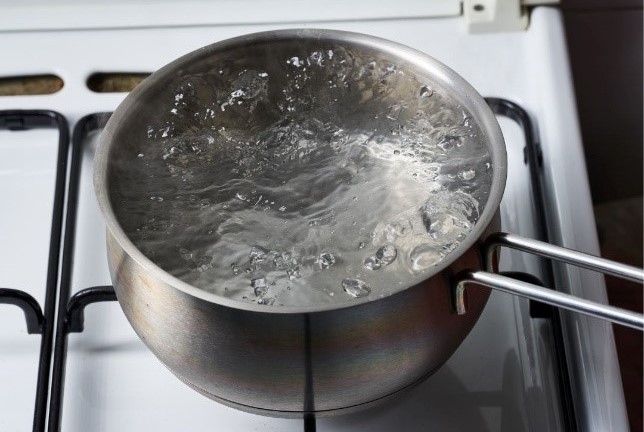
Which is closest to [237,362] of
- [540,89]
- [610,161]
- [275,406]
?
[275,406]

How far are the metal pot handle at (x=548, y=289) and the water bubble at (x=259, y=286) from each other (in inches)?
3.5

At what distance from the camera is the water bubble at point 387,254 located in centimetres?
44

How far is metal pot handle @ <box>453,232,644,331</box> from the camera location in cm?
38

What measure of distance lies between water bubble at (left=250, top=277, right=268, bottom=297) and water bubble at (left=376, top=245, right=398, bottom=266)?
0.18 feet

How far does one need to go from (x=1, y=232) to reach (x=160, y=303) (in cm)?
20

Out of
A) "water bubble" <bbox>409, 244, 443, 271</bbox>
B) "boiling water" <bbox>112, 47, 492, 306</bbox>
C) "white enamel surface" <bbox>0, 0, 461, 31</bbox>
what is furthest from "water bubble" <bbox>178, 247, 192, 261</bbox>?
"white enamel surface" <bbox>0, 0, 461, 31</bbox>

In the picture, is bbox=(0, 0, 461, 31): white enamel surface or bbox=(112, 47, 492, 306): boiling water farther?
bbox=(0, 0, 461, 31): white enamel surface

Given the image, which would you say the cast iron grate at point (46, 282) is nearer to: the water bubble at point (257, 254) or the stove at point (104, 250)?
the stove at point (104, 250)

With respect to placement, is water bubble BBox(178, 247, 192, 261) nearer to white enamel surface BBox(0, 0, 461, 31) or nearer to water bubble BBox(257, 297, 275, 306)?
water bubble BBox(257, 297, 275, 306)

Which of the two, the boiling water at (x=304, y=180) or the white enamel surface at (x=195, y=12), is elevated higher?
the white enamel surface at (x=195, y=12)

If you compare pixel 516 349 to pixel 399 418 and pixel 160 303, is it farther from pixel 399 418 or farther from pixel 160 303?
pixel 160 303

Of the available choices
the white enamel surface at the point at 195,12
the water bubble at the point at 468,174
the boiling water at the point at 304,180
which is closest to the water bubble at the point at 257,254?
the boiling water at the point at 304,180

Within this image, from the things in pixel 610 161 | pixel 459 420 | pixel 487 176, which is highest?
pixel 610 161

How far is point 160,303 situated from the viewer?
0.41 m
